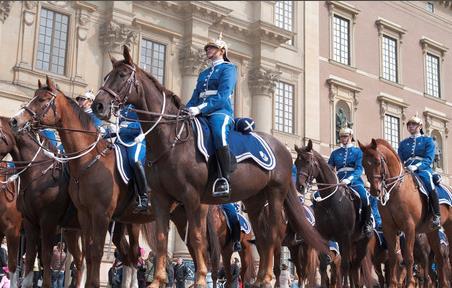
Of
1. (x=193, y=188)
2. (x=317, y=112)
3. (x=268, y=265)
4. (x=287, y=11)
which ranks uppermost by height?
(x=287, y=11)

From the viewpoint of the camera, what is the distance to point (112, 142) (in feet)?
32.0

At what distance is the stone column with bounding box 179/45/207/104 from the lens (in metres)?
28.9

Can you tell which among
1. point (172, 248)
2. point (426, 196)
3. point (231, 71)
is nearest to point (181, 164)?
point (231, 71)

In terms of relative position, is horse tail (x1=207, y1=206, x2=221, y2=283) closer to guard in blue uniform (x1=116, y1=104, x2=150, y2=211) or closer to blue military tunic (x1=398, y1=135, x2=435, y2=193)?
guard in blue uniform (x1=116, y1=104, x2=150, y2=211)

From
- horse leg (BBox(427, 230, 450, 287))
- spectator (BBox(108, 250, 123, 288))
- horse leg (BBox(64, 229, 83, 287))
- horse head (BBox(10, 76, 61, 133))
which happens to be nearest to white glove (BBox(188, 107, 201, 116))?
horse head (BBox(10, 76, 61, 133))

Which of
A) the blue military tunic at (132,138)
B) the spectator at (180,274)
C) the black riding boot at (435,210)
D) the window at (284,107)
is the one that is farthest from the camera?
the window at (284,107)

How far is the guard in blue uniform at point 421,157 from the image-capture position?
41.1 feet

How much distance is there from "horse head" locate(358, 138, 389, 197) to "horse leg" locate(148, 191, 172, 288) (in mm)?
4994

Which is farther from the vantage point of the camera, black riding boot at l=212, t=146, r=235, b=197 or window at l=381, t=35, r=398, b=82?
window at l=381, t=35, r=398, b=82

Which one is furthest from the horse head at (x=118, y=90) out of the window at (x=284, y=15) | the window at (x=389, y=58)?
the window at (x=389, y=58)

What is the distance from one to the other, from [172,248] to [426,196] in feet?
52.9

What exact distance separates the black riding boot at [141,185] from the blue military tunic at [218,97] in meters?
1.64

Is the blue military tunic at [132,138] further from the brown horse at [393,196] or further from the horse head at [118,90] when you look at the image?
the brown horse at [393,196]

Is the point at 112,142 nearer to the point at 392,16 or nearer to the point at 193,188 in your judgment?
the point at 193,188
